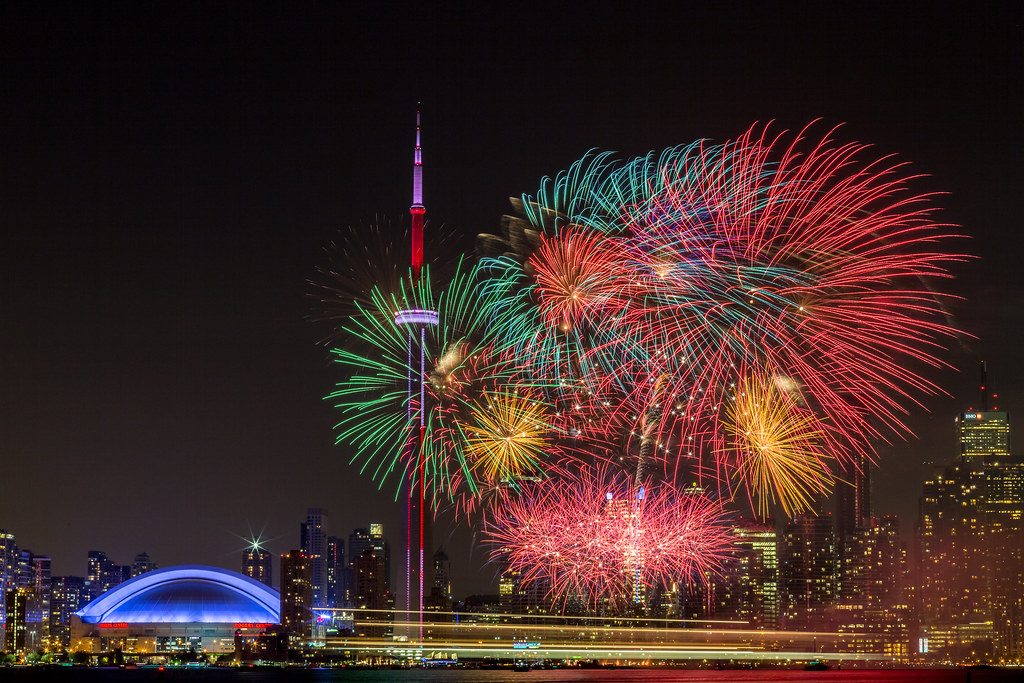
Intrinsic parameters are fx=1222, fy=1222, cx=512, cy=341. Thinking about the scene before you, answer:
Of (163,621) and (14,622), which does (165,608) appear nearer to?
(163,621)

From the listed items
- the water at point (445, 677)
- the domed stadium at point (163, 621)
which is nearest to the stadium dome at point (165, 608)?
the domed stadium at point (163, 621)

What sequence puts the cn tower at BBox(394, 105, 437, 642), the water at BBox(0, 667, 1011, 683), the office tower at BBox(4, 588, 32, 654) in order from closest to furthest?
the cn tower at BBox(394, 105, 437, 642)
the water at BBox(0, 667, 1011, 683)
the office tower at BBox(4, 588, 32, 654)

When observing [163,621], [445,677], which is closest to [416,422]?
[445,677]

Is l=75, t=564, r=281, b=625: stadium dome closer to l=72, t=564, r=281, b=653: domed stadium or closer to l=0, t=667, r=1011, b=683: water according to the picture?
l=72, t=564, r=281, b=653: domed stadium

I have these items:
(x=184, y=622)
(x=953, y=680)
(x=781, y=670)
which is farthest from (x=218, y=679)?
(x=953, y=680)

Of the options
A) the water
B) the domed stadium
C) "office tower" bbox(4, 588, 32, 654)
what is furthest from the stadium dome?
the water

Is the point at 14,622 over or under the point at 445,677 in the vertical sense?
over
